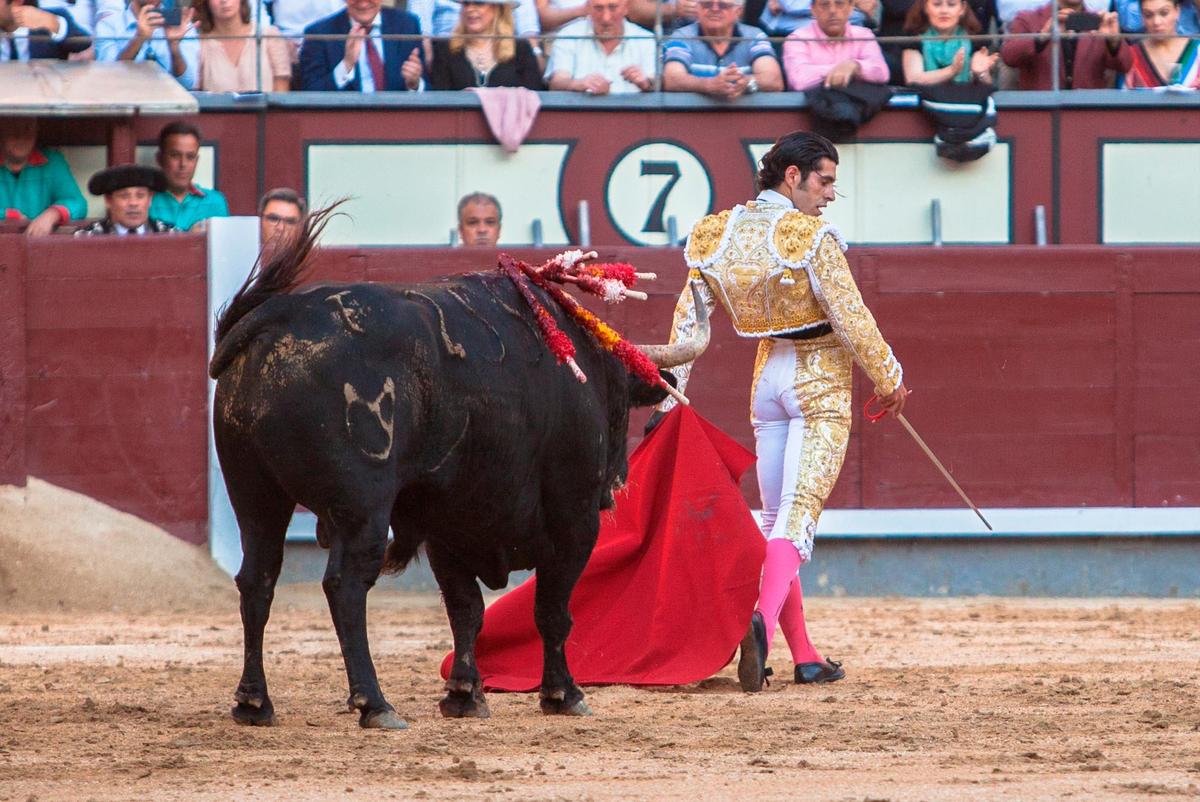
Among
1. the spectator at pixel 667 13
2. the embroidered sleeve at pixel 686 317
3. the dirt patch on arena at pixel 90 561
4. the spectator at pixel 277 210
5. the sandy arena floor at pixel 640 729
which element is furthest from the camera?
the spectator at pixel 667 13

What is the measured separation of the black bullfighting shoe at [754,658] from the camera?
18.2 ft

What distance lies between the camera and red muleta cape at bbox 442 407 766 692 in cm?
570

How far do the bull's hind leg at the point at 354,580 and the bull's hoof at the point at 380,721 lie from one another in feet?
0.14

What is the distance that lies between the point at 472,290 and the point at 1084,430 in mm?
4619

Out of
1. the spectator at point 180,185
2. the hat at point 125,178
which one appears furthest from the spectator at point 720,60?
the hat at point 125,178

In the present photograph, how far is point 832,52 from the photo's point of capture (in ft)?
30.2

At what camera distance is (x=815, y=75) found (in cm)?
923

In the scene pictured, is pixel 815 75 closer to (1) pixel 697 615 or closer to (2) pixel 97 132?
(2) pixel 97 132

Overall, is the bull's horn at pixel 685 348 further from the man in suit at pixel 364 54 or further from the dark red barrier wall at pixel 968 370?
the man in suit at pixel 364 54

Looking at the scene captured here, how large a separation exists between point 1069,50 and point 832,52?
1150mm

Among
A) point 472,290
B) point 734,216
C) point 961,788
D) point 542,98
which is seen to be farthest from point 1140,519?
point 961,788

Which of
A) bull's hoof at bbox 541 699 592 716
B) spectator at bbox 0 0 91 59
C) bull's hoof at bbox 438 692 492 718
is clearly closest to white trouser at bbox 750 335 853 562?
bull's hoof at bbox 541 699 592 716

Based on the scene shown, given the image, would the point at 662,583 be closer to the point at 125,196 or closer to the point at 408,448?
the point at 408,448

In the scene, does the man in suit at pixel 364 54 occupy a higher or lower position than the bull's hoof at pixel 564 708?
higher
